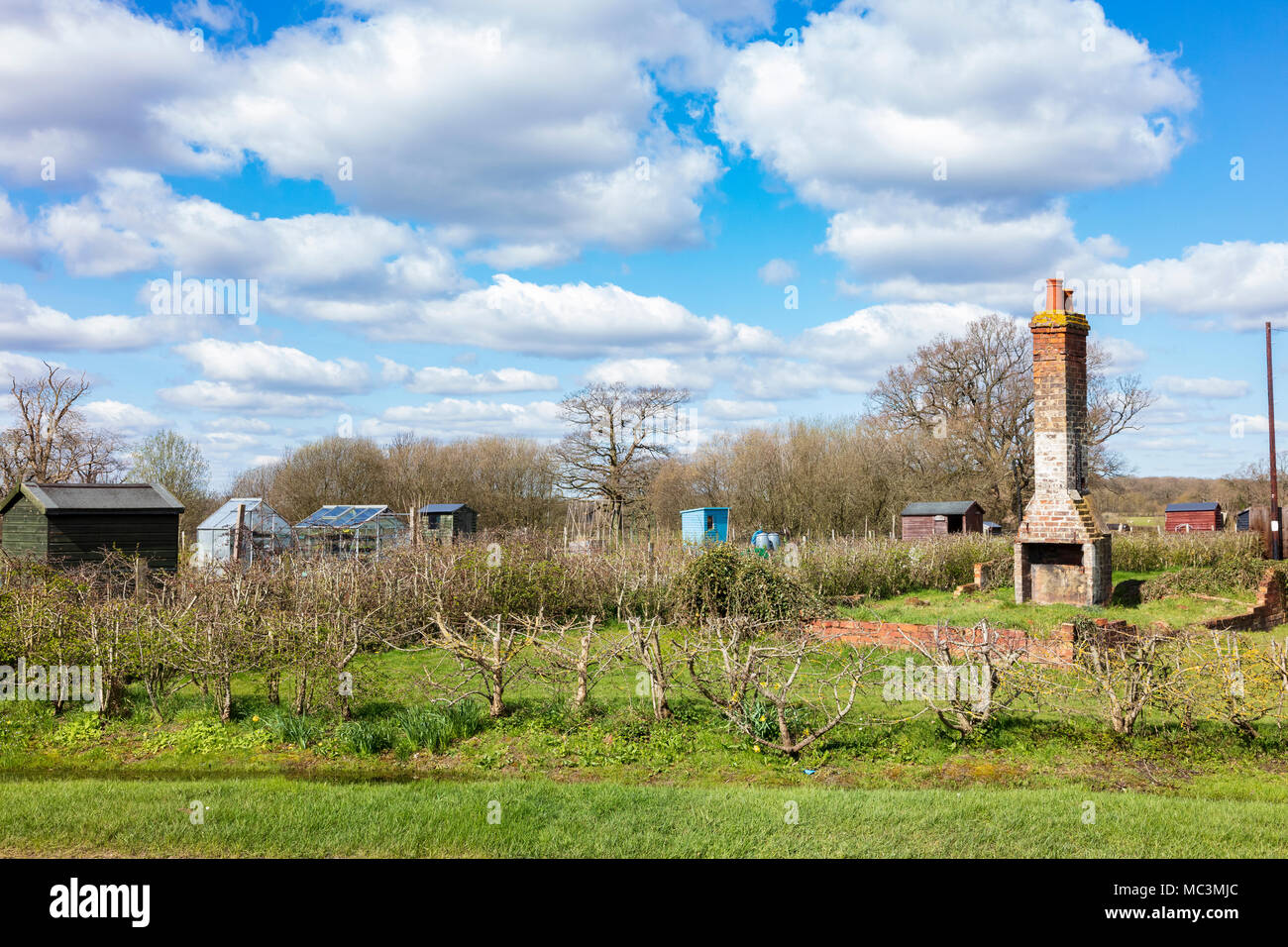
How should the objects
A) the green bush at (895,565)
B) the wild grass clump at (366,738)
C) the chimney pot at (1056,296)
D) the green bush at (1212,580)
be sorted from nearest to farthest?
1. the wild grass clump at (366,738)
2. the chimney pot at (1056,296)
3. the green bush at (1212,580)
4. the green bush at (895,565)

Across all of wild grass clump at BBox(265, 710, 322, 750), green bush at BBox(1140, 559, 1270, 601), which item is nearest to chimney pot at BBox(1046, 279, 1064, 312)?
green bush at BBox(1140, 559, 1270, 601)

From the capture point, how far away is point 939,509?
31969 mm

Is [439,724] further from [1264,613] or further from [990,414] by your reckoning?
[990,414]

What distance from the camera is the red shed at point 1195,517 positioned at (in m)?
41.9

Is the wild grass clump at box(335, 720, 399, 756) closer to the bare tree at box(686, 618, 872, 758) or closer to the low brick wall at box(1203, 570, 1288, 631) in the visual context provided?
the bare tree at box(686, 618, 872, 758)

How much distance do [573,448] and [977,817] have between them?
104ft

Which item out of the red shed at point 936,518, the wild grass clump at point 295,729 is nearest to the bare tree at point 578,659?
the wild grass clump at point 295,729

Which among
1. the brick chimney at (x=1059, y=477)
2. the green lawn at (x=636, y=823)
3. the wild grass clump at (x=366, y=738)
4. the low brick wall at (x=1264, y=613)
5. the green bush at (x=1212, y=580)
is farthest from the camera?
the green bush at (x=1212, y=580)

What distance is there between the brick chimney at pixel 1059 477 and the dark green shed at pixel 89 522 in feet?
52.3

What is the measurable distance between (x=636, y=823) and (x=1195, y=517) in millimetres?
45684

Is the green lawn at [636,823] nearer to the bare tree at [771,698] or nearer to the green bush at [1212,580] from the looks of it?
the bare tree at [771,698]

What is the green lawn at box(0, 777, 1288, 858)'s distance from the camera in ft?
17.6
